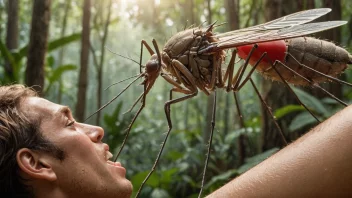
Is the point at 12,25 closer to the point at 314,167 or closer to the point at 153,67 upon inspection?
the point at 153,67

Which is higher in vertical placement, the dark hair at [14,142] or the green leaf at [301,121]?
the dark hair at [14,142]

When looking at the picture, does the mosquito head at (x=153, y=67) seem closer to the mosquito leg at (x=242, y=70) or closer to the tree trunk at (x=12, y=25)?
the mosquito leg at (x=242, y=70)

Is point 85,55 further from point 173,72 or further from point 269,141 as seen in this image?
point 173,72

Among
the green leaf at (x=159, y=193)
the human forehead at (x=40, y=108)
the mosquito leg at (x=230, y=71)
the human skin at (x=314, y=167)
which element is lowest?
the green leaf at (x=159, y=193)

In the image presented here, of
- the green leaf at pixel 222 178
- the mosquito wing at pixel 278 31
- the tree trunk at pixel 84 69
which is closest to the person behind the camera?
the mosquito wing at pixel 278 31

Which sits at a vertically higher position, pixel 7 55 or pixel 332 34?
pixel 7 55

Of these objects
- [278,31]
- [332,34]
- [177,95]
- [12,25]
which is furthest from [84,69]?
[278,31]

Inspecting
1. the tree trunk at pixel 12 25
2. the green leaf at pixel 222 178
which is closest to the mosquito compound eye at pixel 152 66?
the green leaf at pixel 222 178

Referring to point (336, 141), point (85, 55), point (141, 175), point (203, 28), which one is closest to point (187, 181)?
point (141, 175)
